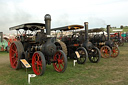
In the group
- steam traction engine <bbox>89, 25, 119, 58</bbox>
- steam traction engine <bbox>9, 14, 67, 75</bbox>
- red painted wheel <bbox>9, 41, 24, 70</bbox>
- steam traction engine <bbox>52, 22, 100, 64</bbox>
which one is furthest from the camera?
steam traction engine <bbox>89, 25, 119, 58</bbox>

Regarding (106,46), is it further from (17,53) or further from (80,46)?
(17,53)

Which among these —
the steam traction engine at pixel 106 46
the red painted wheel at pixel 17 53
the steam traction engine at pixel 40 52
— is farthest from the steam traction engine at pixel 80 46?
the red painted wheel at pixel 17 53

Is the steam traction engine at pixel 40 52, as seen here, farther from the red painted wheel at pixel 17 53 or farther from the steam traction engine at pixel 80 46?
the steam traction engine at pixel 80 46

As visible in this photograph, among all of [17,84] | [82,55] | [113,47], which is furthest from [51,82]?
[113,47]

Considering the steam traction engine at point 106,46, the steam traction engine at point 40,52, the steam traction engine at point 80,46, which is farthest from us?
the steam traction engine at point 106,46

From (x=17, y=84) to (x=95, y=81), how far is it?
231 centimetres

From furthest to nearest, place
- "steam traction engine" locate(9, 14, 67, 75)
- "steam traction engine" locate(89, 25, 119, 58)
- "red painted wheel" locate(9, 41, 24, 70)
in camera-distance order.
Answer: "steam traction engine" locate(89, 25, 119, 58) < "red painted wheel" locate(9, 41, 24, 70) < "steam traction engine" locate(9, 14, 67, 75)

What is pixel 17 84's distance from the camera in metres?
3.94

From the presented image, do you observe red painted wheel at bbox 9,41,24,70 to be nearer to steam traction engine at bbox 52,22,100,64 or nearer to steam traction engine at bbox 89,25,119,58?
steam traction engine at bbox 52,22,100,64

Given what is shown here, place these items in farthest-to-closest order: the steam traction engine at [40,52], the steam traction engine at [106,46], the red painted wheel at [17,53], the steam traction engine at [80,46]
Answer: the steam traction engine at [106,46] < the steam traction engine at [80,46] < the red painted wheel at [17,53] < the steam traction engine at [40,52]

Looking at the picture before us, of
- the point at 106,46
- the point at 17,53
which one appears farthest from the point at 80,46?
the point at 17,53

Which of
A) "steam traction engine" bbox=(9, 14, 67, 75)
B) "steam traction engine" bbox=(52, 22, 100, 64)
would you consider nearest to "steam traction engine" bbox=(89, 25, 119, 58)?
"steam traction engine" bbox=(52, 22, 100, 64)

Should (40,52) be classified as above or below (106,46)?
above

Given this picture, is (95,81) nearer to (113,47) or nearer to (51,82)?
(51,82)
